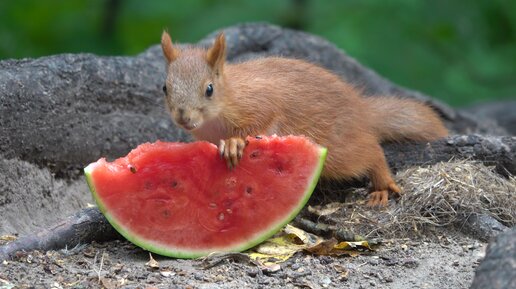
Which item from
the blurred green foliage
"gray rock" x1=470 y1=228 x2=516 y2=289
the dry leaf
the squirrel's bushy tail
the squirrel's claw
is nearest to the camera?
"gray rock" x1=470 y1=228 x2=516 y2=289

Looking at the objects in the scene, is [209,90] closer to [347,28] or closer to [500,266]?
[500,266]

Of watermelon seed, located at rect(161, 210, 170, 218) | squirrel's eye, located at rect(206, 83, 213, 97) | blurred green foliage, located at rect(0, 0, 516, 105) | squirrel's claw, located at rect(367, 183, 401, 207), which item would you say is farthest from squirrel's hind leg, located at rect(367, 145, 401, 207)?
blurred green foliage, located at rect(0, 0, 516, 105)

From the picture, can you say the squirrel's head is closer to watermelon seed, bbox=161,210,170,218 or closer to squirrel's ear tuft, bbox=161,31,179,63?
squirrel's ear tuft, bbox=161,31,179,63

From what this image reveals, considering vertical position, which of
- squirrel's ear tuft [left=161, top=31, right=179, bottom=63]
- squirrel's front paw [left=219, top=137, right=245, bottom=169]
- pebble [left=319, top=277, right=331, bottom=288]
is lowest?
pebble [left=319, top=277, right=331, bottom=288]

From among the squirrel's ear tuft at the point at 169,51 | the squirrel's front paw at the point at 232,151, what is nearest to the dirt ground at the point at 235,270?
the squirrel's front paw at the point at 232,151

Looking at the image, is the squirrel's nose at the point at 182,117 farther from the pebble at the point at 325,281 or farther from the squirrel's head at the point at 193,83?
the pebble at the point at 325,281

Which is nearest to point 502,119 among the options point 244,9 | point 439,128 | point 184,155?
point 244,9

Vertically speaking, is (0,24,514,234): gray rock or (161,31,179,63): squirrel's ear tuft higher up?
(161,31,179,63): squirrel's ear tuft

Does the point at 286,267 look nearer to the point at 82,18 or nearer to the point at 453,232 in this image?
the point at 453,232
